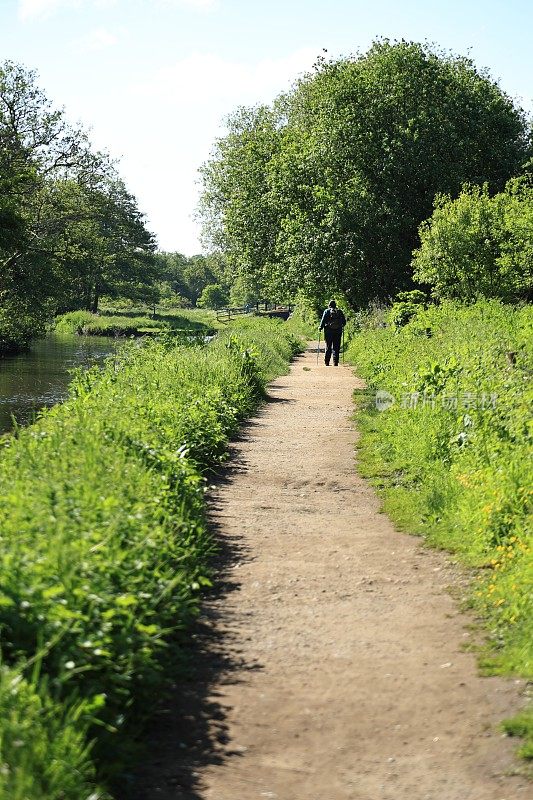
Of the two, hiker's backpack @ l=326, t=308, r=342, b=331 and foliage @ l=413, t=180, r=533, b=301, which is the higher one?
foliage @ l=413, t=180, r=533, b=301

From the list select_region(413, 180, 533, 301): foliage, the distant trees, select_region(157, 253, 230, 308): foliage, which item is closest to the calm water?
the distant trees

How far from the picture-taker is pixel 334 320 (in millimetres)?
28062

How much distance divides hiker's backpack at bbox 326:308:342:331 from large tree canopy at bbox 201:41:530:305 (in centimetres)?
642

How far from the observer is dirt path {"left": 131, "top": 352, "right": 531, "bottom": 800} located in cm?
470

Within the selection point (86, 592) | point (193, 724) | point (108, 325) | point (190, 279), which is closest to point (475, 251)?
point (193, 724)

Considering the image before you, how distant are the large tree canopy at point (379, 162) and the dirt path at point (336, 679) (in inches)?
989

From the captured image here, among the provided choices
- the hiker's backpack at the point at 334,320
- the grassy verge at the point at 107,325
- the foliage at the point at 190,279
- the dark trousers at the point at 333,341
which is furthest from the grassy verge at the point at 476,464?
the foliage at the point at 190,279

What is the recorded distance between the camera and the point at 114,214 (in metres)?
72.2

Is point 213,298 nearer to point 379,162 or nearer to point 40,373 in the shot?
point 40,373

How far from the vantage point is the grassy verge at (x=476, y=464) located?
6.77 m

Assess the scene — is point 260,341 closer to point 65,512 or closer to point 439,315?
point 439,315

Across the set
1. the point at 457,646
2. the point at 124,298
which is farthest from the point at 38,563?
the point at 124,298

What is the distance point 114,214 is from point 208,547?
218 ft

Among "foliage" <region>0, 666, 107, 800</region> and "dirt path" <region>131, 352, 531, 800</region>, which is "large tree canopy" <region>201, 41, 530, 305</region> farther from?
"foliage" <region>0, 666, 107, 800</region>
